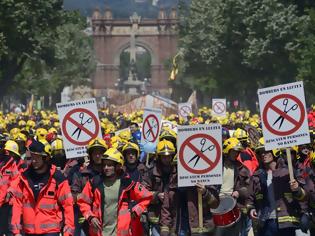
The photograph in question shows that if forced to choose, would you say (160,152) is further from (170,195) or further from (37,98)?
(37,98)

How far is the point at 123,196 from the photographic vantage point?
1045 centimetres

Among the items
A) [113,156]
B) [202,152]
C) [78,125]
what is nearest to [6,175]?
[78,125]

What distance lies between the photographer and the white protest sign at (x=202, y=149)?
10.6 meters

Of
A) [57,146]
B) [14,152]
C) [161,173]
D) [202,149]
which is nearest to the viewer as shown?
[202,149]

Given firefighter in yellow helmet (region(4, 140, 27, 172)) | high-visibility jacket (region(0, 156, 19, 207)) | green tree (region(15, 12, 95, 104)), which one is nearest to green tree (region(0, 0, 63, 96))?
green tree (region(15, 12, 95, 104))

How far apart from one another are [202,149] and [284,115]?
1175 mm

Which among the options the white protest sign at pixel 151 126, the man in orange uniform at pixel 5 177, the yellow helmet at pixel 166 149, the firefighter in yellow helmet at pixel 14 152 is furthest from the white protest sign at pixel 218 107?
the yellow helmet at pixel 166 149

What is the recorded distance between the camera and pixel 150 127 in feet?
66.4

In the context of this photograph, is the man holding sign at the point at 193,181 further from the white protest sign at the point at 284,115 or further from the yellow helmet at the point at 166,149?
the white protest sign at the point at 284,115

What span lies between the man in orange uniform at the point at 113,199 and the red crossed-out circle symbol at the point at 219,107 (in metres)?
30.0

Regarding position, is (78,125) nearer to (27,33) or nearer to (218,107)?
(218,107)

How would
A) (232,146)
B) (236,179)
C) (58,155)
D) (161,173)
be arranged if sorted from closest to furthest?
(161,173), (236,179), (232,146), (58,155)

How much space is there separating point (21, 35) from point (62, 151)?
38092 millimetres

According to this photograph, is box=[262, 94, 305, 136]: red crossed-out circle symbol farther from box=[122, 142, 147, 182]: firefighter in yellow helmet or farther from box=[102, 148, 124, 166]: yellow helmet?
box=[102, 148, 124, 166]: yellow helmet
